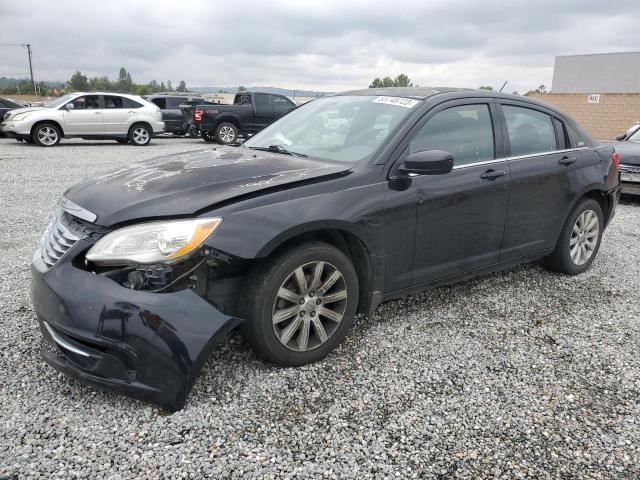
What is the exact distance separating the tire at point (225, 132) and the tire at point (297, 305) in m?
14.8

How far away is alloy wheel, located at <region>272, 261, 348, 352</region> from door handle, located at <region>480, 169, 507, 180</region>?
1.40m

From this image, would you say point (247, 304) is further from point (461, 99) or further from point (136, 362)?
→ point (461, 99)

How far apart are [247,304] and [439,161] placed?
1.39 meters

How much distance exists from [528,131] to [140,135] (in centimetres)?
1459

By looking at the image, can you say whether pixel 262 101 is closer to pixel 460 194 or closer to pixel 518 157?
pixel 518 157

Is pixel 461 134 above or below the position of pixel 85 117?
above

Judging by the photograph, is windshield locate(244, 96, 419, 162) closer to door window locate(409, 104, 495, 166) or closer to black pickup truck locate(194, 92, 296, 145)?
door window locate(409, 104, 495, 166)

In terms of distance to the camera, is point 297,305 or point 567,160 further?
point 567,160

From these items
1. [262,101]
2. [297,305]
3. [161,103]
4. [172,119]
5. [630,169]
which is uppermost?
[262,101]

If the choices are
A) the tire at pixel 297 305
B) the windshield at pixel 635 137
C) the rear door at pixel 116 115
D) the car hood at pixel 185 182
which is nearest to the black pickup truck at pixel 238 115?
the rear door at pixel 116 115

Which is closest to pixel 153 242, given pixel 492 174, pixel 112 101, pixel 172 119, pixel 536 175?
pixel 492 174

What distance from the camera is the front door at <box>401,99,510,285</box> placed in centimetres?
340

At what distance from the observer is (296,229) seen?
2.78 meters

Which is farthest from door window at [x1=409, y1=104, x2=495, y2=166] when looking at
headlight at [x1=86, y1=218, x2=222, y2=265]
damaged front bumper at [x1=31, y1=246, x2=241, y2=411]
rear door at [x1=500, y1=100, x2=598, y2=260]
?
damaged front bumper at [x1=31, y1=246, x2=241, y2=411]
